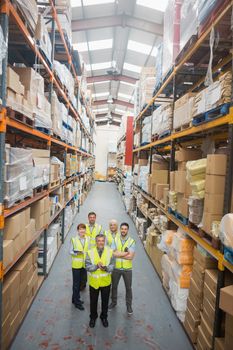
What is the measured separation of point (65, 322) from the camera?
138 inches

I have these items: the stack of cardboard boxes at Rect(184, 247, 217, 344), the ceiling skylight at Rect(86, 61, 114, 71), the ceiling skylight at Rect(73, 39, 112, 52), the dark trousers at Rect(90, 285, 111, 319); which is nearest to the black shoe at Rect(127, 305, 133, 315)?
the dark trousers at Rect(90, 285, 111, 319)

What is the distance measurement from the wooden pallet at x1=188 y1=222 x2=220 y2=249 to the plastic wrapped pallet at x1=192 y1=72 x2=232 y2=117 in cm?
143

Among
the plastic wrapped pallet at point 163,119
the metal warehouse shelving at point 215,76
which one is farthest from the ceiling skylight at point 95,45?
the plastic wrapped pallet at point 163,119

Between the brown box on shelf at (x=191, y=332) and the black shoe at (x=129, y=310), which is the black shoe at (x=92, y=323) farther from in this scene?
the brown box on shelf at (x=191, y=332)

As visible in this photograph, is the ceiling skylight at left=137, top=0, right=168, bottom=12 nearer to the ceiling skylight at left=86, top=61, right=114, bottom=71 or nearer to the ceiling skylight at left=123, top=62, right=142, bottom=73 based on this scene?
the ceiling skylight at left=123, top=62, right=142, bottom=73

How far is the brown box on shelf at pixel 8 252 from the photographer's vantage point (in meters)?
2.78

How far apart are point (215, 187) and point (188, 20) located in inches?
97.3

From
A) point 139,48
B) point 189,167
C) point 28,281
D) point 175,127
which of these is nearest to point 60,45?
point 175,127

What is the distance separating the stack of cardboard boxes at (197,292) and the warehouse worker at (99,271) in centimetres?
106

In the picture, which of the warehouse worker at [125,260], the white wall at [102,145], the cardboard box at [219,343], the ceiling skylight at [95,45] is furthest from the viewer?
the white wall at [102,145]

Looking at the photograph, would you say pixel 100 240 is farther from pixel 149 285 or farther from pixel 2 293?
pixel 149 285

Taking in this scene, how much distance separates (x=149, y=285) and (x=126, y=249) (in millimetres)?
1453

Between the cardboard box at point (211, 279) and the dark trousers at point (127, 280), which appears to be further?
the dark trousers at point (127, 280)

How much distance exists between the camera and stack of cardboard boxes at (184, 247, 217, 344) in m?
3.07
